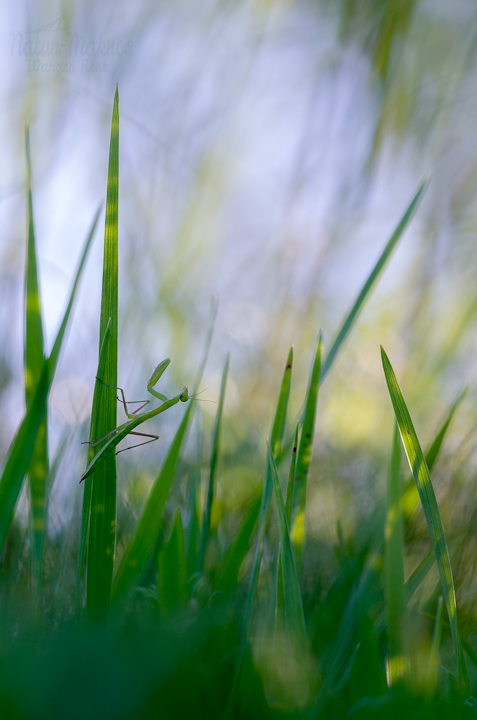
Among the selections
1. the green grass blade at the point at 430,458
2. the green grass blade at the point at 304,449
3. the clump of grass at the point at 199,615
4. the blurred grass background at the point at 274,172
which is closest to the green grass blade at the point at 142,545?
the clump of grass at the point at 199,615

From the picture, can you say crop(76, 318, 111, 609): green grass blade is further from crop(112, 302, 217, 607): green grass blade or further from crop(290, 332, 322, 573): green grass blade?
crop(290, 332, 322, 573): green grass blade

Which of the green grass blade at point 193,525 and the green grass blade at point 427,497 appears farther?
the green grass blade at point 193,525

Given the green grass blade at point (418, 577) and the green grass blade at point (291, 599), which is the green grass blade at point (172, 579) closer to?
the green grass blade at point (291, 599)

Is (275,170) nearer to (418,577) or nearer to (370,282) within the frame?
(370,282)

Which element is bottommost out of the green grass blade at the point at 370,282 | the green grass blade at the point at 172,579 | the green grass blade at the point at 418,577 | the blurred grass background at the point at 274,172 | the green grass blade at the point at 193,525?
the green grass blade at the point at 418,577

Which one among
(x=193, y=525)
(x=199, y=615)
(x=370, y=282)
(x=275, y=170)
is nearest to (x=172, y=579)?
(x=199, y=615)

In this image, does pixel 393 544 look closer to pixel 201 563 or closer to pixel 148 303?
pixel 201 563
